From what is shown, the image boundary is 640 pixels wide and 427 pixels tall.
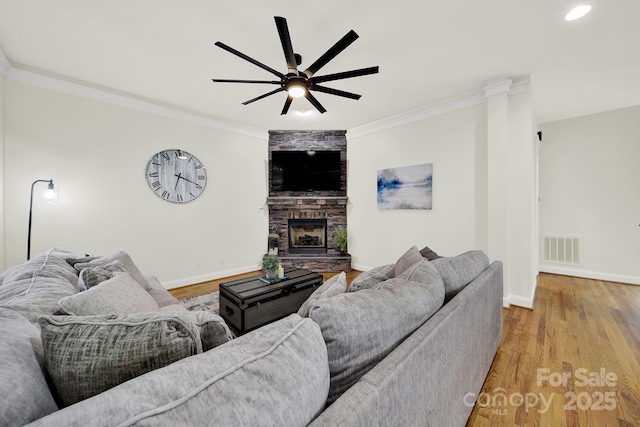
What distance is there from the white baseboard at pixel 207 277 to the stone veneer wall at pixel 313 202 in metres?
0.65

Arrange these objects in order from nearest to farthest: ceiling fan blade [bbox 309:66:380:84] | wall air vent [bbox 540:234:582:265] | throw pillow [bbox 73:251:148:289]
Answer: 1. throw pillow [bbox 73:251:148:289]
2. ceiling fan blade [bbox 309:66:380:84]
3. wall air vent [bbox 540:234:582:265]

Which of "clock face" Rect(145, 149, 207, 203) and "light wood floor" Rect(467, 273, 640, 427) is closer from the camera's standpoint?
"light wood floor" Rect(467, 273, 640, 427)

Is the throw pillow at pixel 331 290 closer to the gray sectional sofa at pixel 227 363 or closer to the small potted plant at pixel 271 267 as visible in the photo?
the gray sectional sofa at pixel 227 363

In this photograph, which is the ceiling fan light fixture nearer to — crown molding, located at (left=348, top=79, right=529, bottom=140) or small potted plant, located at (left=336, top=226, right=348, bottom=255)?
crown molding, located at (left=348, top=79, right=529, bottom=140)

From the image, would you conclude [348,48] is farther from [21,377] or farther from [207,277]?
[207,277]

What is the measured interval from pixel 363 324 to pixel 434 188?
3303mm

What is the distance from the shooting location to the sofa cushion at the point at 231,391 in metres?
0.44

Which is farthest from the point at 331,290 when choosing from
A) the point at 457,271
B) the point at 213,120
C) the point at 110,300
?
the point at 213,120

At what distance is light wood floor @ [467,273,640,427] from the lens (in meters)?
1.54

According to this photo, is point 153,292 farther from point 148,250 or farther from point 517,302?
point 517,302

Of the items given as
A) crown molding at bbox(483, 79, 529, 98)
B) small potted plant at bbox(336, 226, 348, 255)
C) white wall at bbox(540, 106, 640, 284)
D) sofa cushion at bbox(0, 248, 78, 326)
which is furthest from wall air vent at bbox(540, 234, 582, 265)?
sofa cushion at bbox(0, 248, 78, 326)

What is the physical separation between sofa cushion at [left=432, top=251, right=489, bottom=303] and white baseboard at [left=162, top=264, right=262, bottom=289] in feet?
11.6

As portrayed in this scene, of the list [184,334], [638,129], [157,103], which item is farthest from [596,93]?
[157,103]

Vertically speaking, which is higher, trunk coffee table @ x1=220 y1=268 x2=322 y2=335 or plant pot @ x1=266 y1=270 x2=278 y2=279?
plant pot @ x1=266 y1=270 x2=278 y2=279
